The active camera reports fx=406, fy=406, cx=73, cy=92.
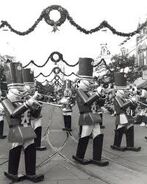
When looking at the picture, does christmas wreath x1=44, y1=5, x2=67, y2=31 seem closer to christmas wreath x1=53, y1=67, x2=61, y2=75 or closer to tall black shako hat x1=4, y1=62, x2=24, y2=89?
tall black shako hat x1=4, y1=62, x2=24, y2=89

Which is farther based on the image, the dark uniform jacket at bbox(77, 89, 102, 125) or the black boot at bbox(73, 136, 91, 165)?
the black boot at bbox(73, 136, 91, 165)

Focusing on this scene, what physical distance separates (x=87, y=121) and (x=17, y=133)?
1966mm

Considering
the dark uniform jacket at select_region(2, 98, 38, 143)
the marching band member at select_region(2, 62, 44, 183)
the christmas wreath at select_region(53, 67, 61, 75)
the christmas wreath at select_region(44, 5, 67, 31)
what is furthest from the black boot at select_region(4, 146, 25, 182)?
the christmas wreath at select_region(53, 67, 61, 75)

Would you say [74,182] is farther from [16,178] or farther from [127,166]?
[127,166]

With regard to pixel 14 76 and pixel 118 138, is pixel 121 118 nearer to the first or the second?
pixel 118 138

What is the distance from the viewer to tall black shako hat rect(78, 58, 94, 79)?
9209 mm

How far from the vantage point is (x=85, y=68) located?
30.3ft

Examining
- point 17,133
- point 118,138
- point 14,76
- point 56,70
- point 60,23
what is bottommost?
point 118,138

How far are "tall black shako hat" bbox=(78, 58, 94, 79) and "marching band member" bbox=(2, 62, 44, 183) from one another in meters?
1.79

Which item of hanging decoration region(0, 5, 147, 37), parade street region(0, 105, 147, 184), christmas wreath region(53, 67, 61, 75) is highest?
hanging decoration region(0, 5, 147, 37)

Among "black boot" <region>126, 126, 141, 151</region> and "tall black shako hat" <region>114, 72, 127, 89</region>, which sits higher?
"tall black shako hat" <region>114, 72, 127, 89</region>

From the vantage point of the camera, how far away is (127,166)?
29.1 ft

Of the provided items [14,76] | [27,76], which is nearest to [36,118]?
[27,76]

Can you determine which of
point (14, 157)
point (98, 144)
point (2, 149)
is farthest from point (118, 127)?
point (14, 157)
